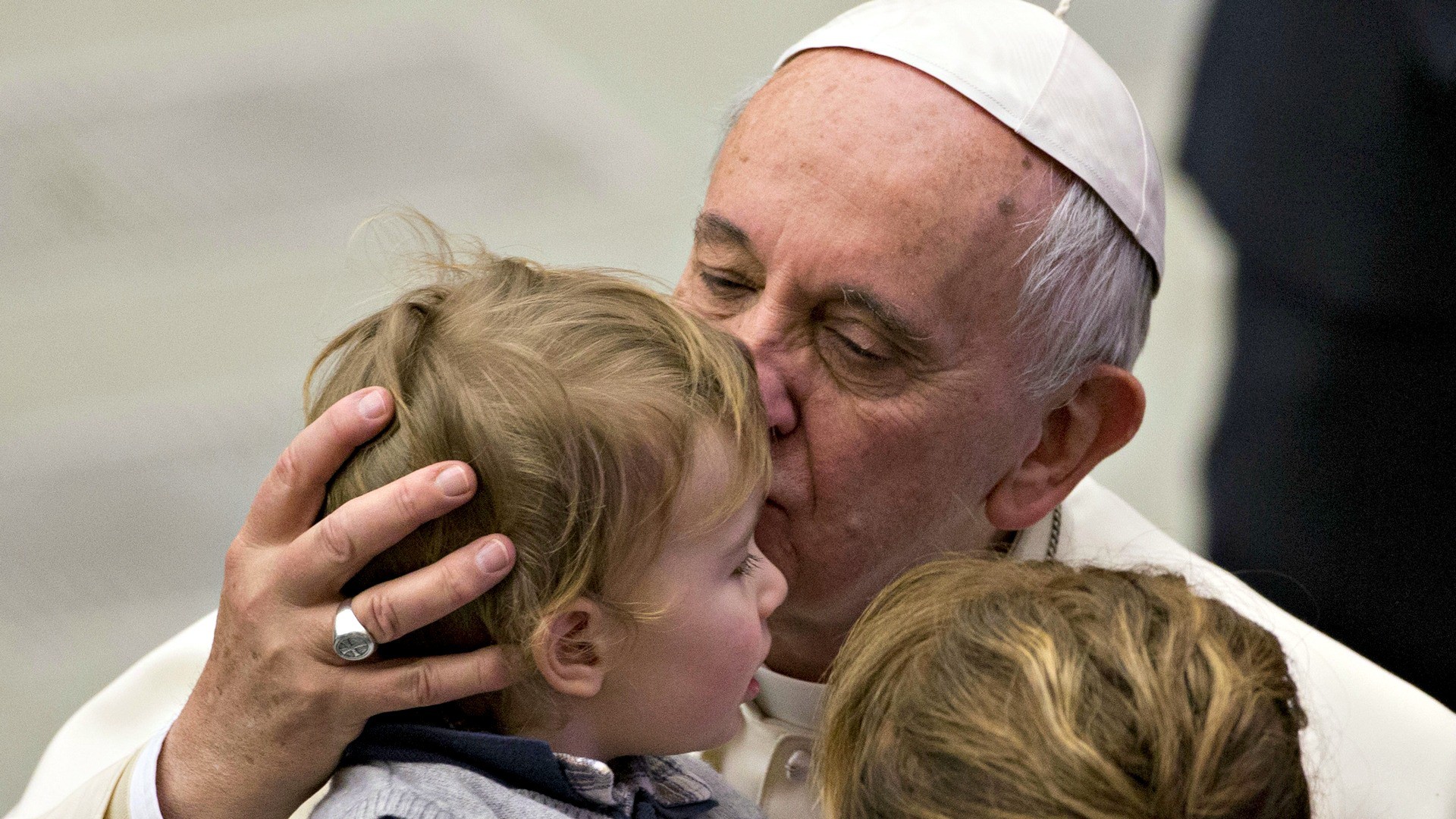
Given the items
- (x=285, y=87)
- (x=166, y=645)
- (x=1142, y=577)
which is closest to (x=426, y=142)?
(x=285, y=87)

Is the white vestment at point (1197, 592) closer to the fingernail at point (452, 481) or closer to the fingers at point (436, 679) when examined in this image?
the fingers at point (436, 679)

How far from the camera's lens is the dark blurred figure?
3219 mm

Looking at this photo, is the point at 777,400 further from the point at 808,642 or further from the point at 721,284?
the point at 808,642

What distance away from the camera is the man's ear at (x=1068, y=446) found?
8.46 ft

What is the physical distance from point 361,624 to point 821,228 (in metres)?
0.96

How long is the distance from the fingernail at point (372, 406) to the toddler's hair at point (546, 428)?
27 mm

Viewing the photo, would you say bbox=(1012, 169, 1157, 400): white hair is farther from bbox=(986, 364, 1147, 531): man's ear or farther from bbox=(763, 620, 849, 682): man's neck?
bbox=(763, 620, 849, 682): man's neck

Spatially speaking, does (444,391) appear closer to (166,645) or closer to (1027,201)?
(1027,201)

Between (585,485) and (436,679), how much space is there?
0.30m

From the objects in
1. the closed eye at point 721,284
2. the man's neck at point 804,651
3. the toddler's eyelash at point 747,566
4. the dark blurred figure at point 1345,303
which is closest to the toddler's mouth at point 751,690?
the toddler's eyelash at point 747,566

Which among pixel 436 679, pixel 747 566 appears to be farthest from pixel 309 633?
pixel 747 566

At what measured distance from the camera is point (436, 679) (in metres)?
1.76

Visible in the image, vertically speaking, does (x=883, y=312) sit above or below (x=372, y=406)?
below

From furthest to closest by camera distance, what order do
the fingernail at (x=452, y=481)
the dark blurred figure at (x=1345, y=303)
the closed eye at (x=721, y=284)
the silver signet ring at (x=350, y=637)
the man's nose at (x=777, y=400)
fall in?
the dark blurred figure at (x=1345, y=303), the closed eye at (x=721, y=284), the man's nose at (x=777, y=400), the silver signet ring at (x=350, y=637), the fingernail at (x=452, y=481)
